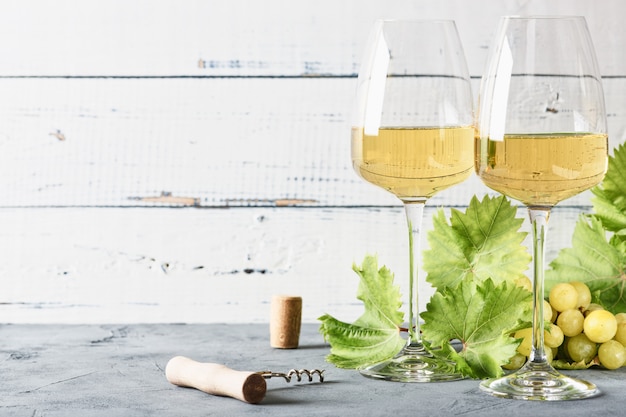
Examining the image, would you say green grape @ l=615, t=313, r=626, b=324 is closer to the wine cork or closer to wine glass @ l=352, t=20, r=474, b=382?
wine glass @ l=352, t=20, r=474, b=382

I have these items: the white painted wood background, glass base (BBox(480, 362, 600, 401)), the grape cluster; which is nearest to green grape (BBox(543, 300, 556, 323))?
the grape cluster

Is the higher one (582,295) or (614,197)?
(614,197)

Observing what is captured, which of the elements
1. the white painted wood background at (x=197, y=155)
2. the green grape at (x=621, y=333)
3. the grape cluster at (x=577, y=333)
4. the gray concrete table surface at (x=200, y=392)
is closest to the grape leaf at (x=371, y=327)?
the gray concrete table surface at (x=200, y=392)

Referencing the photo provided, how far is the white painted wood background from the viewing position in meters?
1.39

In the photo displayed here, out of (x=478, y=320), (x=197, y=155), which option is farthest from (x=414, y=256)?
(x=197, y=155)

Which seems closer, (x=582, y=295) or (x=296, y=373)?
(x=296, y=373)

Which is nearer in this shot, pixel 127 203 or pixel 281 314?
pixel 281 314

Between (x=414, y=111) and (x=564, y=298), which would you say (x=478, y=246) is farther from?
(x=414, y=111)

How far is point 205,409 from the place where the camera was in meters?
0.81

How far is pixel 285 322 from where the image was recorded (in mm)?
1132

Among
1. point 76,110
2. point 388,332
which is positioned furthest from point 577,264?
point 76,110

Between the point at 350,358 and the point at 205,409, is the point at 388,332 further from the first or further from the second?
the point at 205,409

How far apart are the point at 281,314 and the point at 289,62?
0.44 meters

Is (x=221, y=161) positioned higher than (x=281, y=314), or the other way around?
(x=221, y=161)
